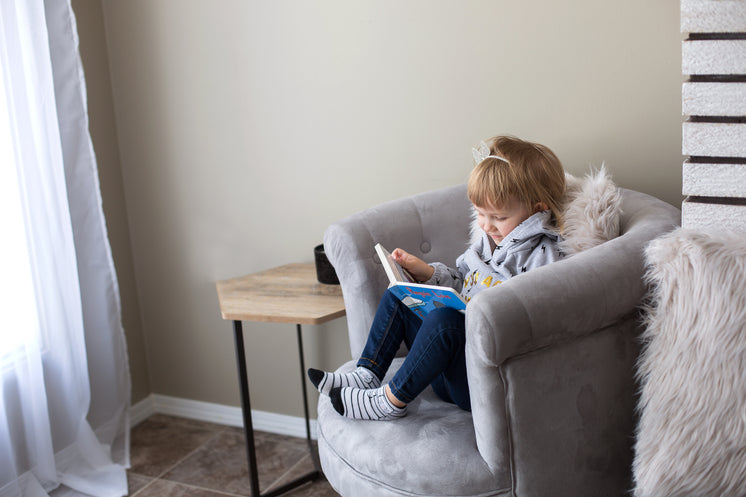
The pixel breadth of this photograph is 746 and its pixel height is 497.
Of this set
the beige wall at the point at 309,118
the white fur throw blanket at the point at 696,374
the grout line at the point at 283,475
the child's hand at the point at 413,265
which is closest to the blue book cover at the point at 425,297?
the child's hand at the point at 413,265

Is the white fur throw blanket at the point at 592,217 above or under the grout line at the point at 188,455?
above

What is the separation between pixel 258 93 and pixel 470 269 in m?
0.96

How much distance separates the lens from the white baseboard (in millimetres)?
2359

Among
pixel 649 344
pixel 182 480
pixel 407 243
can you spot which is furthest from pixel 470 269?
pixel 182 480

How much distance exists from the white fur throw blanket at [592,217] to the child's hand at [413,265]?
331mm

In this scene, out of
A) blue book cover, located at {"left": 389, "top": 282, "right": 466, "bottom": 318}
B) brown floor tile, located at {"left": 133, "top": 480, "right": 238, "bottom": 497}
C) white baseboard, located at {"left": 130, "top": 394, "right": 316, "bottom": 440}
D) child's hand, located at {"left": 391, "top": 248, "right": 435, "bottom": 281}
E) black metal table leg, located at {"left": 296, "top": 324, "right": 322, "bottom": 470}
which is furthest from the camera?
white baseboard, located at {"left": 130, "top": 394, "right": 316, "bottom": 440}

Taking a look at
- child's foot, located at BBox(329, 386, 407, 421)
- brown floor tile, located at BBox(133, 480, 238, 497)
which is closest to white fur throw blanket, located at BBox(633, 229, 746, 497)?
child's foot, located at BBox(329, 386, 407, 421)

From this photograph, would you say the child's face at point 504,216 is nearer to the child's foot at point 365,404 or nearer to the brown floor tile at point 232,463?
the child's foot at point 365,404

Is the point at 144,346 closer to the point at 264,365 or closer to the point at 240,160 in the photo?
the point at 264,365

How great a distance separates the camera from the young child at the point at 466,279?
55.0 inches

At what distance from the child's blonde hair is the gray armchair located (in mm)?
207

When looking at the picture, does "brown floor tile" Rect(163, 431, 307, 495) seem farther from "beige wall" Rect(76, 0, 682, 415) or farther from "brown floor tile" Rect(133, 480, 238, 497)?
"beige wall" Rect(76, 0, 682, 415)

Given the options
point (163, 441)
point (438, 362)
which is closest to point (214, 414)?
point (163, 441)

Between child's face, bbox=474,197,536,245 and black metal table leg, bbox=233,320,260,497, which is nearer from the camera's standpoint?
child's face, bbox=474,197,536,245
